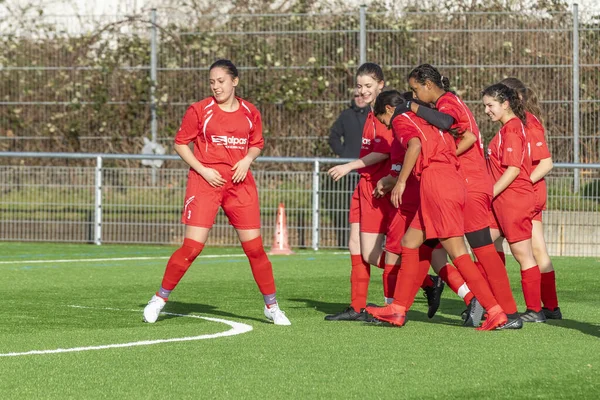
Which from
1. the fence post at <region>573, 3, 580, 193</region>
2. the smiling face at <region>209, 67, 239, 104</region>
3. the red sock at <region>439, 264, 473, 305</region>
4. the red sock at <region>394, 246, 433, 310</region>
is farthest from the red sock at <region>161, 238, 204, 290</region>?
the fence post at <region>573, 3, 580, 193</region>

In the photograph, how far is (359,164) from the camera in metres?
9.06

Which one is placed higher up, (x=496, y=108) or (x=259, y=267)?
(x=496, y=108)

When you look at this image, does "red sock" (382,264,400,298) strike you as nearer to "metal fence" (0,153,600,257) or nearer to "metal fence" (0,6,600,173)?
"metal fence" (0,153,600,257)

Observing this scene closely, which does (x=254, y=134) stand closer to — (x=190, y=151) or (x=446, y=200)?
(x=190, y=151)

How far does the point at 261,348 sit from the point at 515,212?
9.01ft

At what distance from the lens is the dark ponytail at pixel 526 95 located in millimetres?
9656

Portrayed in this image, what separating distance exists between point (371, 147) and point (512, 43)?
988cm

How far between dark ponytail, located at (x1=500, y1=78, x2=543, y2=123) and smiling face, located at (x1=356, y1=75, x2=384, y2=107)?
3.33ft

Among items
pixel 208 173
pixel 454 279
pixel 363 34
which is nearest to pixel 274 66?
pixel 363 34

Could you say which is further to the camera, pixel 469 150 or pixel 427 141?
pixel 469 150

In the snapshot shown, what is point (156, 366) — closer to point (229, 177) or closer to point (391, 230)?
point (229, 177)

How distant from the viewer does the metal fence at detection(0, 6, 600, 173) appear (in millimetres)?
18516

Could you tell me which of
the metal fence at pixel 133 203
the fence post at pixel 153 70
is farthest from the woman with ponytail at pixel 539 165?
the fence post at pixel 153 70

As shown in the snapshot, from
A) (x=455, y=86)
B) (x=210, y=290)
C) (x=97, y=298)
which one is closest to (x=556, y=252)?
(x=455, y=86)
